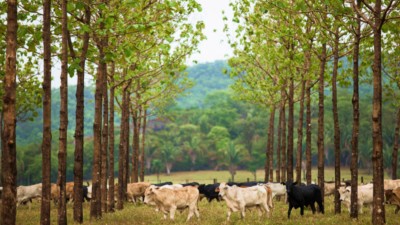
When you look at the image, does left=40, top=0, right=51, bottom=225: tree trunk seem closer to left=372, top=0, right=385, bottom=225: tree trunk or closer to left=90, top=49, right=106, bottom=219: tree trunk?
left=90, top=49, right=106, bottom=219: tree trunk

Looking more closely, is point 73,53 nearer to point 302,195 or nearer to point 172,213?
point 172,213

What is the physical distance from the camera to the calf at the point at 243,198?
69.7 ft

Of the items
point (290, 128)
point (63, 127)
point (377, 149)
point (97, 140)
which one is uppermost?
point (290, 128)

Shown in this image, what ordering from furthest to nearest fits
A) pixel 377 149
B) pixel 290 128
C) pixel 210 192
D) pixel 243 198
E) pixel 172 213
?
pixel 210 192 < pixel 290 128 < pixel 243 198 < pixel 172 213 < pixel 377 149

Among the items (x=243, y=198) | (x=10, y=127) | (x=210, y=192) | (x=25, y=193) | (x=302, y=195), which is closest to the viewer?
(x=10, y=127)

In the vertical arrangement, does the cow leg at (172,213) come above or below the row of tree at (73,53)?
below

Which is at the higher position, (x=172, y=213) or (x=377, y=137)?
(x=377, y=137)

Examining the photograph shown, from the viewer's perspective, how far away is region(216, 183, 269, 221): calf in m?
21.2

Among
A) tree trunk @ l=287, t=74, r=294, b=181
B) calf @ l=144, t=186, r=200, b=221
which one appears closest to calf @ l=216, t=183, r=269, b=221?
calf @ l=144, t=186, r=200, b=221

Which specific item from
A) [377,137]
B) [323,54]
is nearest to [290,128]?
[323,54]

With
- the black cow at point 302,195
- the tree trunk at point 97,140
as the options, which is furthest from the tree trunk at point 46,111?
the black cow at point 302,195

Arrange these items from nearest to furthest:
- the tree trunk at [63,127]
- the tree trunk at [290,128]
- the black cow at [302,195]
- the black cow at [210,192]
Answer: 1. the tree trunk at [63,127]
2. the black cow at [302,195]
3. the tree trunk at [290,128]
4. the black cow at [210,192]

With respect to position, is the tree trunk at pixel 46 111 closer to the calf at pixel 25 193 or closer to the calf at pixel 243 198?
the calf at pixel 243 198

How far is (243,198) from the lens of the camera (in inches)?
837
